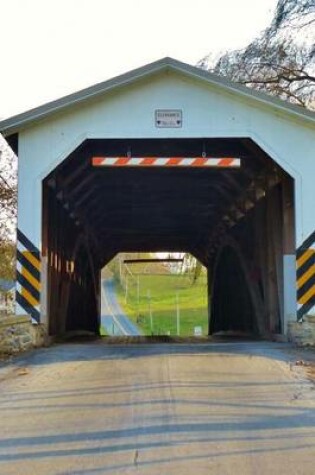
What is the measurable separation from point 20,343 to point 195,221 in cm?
1074

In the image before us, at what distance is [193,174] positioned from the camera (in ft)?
46.1

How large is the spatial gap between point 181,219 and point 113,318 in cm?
3977

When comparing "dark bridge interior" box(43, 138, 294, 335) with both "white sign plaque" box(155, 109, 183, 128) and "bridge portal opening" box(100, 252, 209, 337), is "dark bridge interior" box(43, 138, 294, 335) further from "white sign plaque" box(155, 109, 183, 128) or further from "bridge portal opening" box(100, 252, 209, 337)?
"bridge portal opening" box(100, 252, 209, 337)

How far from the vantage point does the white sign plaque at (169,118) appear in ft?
34.7

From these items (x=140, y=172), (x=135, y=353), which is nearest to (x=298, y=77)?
(x=140, y=172)

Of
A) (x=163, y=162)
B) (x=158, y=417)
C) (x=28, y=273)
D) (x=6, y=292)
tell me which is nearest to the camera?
(x=158, y=417)

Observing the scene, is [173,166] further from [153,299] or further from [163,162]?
[153,299]

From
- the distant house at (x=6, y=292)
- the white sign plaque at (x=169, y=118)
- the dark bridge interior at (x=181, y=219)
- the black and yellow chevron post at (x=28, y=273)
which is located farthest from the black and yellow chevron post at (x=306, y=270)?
the distant house at (x=6, y=292)

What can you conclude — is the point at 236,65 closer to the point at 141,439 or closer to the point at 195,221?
the point at 195,221

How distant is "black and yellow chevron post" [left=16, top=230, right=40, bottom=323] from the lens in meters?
10.3

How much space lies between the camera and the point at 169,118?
10594mm

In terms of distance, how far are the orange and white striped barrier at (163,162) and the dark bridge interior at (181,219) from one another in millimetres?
354

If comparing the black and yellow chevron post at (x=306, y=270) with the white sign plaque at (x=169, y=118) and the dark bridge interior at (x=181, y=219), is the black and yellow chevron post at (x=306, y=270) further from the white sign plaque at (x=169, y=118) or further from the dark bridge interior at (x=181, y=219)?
the white sign plaque at (x=169, y=118)

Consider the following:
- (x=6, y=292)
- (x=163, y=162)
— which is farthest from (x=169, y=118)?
(x=6, y=292)
